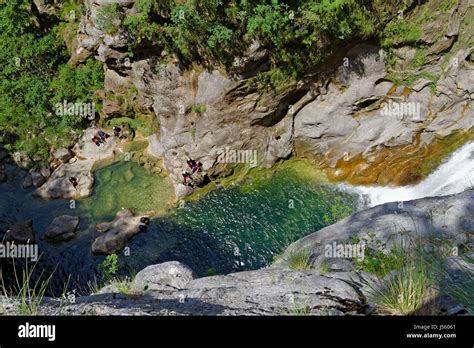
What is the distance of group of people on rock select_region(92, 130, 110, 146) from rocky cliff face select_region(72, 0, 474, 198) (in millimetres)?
3217

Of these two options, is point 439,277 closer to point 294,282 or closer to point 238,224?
point 294,282

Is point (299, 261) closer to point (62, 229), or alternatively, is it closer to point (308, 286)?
point (308, 286)

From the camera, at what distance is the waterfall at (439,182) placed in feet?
49.4

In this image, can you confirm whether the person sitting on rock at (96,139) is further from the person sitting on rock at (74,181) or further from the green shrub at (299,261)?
the green shrub at (299,261)

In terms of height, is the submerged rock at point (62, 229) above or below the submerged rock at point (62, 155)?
below

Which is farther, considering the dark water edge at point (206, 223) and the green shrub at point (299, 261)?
the dark water edge at point (206, 223)

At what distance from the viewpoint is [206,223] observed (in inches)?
627

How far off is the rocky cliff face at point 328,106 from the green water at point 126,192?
1.04m

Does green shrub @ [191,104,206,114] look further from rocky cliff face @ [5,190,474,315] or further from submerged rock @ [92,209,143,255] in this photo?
rocky cliff face @ [5,190,474,315]

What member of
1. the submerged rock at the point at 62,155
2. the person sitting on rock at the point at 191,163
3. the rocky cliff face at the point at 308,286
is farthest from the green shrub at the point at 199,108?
the rocky cliff face at the point at 308,286

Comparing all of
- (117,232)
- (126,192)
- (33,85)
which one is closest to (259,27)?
(126,192)

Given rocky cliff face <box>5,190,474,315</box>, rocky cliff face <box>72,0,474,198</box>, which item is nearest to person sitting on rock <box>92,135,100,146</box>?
rocky cliff face <box>72,0,474,198</box>

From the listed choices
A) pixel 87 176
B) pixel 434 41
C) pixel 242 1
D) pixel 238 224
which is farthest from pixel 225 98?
pixel 434 41

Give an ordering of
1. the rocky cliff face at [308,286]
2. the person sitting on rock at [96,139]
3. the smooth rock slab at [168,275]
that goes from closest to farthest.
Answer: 1. the rocky cliff face at [308,286]
2. the smooth rock slab at [168,275]
3. the person sitting on rock at [96,139]
